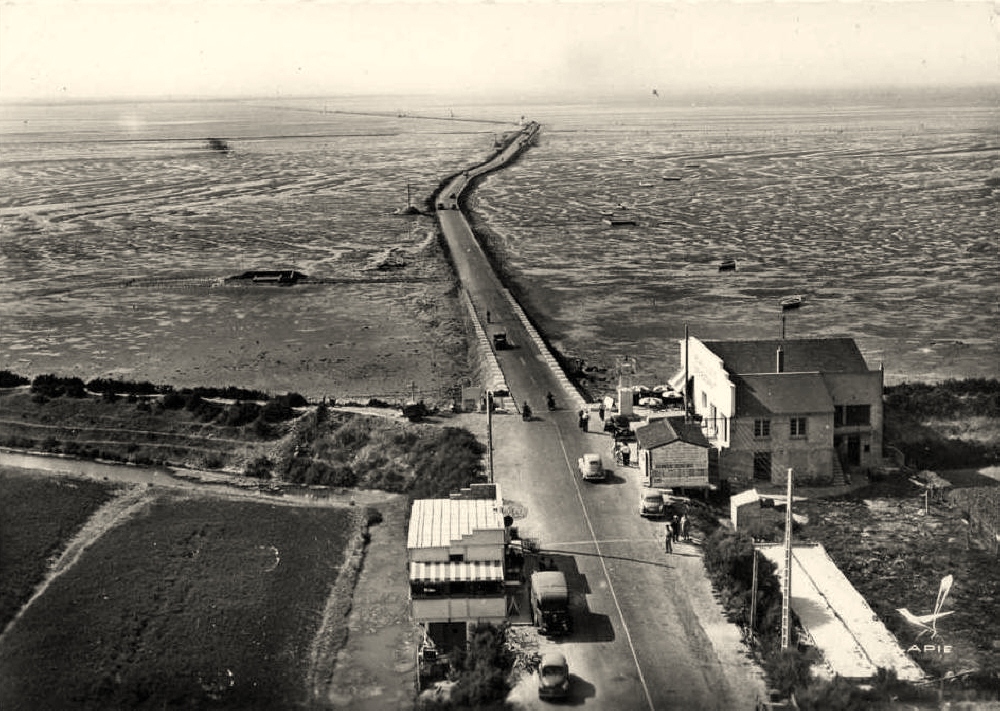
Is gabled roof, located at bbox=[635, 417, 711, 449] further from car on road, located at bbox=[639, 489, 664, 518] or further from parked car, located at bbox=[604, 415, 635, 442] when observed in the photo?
parked car, located at bbox=[604, 415, 635, 442]

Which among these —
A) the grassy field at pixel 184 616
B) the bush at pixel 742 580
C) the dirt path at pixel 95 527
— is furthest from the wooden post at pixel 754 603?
the dirt path at pixel 95 527

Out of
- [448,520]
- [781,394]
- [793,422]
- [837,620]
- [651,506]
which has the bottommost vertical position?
[837,620]

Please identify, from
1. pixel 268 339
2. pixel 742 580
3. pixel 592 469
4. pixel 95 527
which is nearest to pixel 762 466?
pixel 592 469

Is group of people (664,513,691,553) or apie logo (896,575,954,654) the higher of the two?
group of people (664,513,691,553)

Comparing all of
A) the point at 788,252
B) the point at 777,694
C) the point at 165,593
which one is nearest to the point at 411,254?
the point at 788,252

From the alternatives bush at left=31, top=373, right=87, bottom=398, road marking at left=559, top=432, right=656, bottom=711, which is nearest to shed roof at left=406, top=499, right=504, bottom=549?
road marking at left=559, top=432, right=656, bottom=711

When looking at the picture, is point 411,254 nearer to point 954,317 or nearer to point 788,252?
point 788,252

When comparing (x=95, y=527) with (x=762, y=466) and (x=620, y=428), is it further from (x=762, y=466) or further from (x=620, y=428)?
(x=762, y=466)

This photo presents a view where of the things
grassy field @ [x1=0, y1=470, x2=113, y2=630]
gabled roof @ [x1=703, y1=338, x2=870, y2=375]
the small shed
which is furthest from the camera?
gabled roof @ [x1=703, y1=338, x2=870, y2=375]
